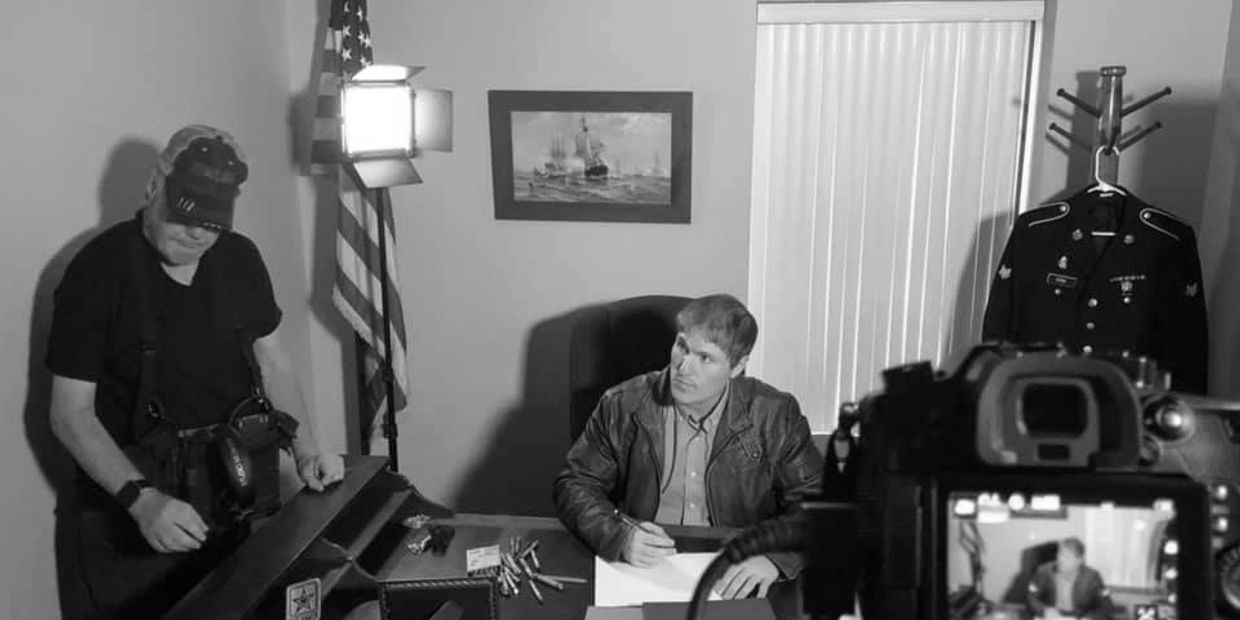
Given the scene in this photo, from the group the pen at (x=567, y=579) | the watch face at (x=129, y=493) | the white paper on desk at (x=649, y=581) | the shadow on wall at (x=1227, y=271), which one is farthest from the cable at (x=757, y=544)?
the shadow on wall at (x=1227, y=271)

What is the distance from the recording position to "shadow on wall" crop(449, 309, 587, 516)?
370cm

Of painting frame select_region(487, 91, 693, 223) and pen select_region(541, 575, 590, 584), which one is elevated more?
painting frame select_region(487, 91, 693, 223)

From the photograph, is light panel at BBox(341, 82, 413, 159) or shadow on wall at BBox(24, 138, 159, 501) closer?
shadow on wall at BBox(24, 138, 159, 501)

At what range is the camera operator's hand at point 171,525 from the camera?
2.03 metres

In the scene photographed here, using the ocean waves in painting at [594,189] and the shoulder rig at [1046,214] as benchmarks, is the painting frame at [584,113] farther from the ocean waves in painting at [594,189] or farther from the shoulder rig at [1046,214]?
the shoulder rig at [1046,214]

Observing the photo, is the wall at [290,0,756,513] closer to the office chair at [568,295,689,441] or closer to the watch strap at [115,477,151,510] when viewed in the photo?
the office chair at [568,295,689,441]

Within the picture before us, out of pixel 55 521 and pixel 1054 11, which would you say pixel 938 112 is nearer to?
pixel 1054 11

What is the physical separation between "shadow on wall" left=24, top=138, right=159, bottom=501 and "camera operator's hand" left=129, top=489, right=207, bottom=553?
0.53 m

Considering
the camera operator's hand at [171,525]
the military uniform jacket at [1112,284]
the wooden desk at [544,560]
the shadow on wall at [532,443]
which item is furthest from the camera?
the shadow on wall at [532,443]

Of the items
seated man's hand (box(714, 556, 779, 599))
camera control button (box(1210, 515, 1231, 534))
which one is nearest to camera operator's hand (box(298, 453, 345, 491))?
seated man's hand (box(714, 556, 779, 599))

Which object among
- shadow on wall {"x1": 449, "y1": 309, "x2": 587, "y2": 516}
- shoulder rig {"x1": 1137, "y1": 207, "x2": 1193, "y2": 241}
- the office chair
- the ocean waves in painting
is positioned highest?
the ocean waves in painting

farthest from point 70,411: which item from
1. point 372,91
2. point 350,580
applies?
point 372,91

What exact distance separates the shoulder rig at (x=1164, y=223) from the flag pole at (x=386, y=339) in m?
2.41

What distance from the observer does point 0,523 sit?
7.56 ft
